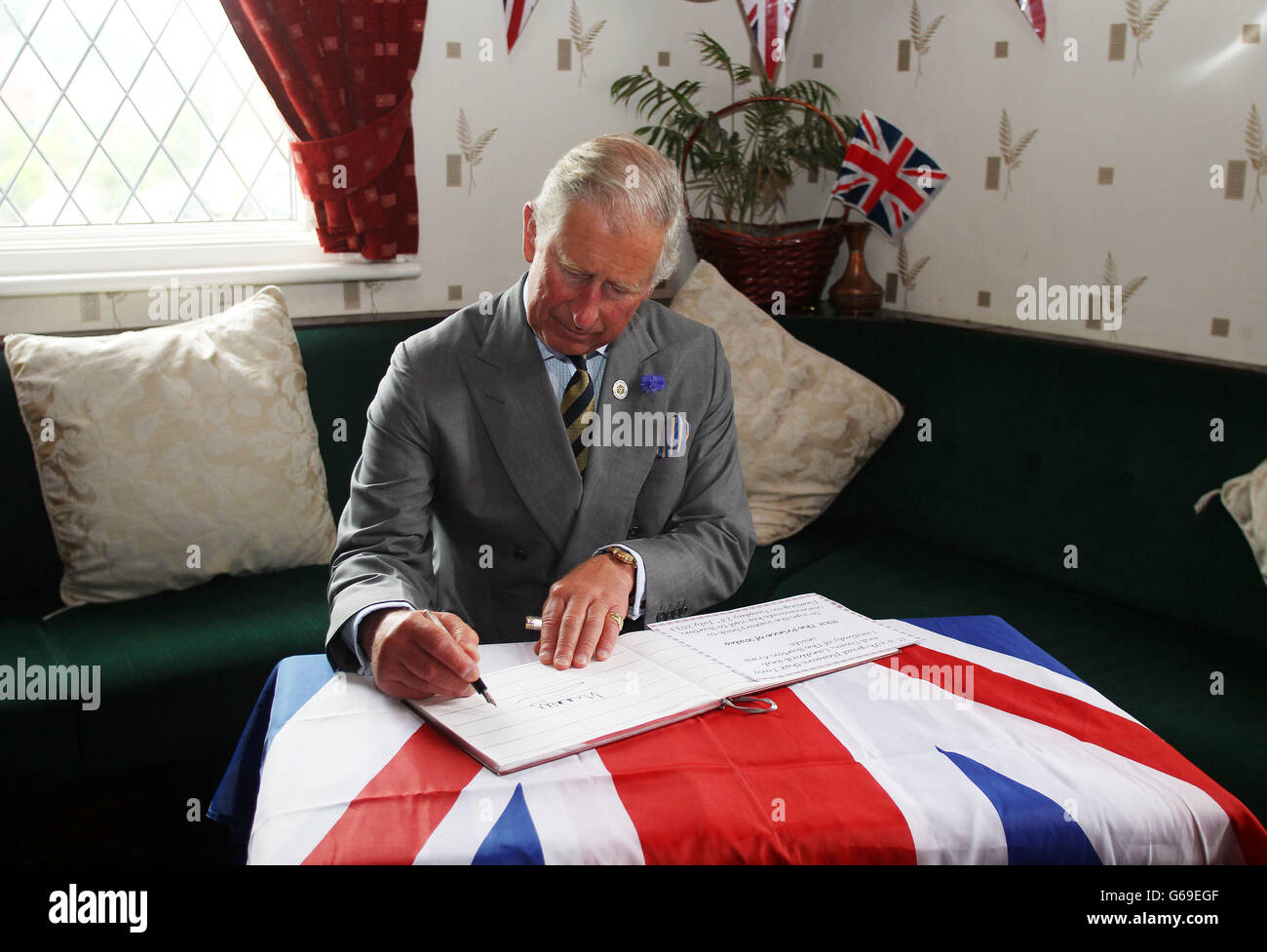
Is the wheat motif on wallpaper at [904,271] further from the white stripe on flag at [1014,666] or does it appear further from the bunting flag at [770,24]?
the white stripe on flag at [1014,666]

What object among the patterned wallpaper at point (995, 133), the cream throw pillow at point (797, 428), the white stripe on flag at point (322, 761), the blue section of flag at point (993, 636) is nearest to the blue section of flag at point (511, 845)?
the white stripe on flag at point (322, 761)

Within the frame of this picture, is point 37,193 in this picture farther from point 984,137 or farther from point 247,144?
point 984,137

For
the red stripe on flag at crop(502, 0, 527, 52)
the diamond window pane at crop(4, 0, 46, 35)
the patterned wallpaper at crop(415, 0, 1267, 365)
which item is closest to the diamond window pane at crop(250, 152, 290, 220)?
the patterned wallpaper at crop(415, 0, 1267, 365)

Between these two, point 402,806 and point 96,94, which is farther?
point 96,94

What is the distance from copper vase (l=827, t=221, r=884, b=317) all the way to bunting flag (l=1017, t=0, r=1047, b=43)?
2.12 ft

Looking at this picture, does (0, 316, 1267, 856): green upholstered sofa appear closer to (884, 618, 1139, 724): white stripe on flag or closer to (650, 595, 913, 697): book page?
(884, 618, 1139, 724): white stripe on flag

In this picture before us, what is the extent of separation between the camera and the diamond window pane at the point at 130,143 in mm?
2605

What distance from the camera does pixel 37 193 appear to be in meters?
2.56

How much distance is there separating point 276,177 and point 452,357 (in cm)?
160

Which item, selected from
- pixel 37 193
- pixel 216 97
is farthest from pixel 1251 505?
pixel 37 193

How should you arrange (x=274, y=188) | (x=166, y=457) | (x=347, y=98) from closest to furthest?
(x=166, y=457) → (x=347, y=98) → (x=274, y=188)

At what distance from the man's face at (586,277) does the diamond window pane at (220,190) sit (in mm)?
1579

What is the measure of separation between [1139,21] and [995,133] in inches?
17.2

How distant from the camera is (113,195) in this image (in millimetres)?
2641
